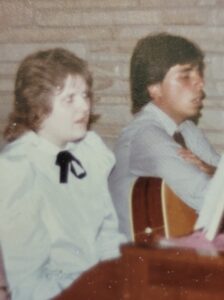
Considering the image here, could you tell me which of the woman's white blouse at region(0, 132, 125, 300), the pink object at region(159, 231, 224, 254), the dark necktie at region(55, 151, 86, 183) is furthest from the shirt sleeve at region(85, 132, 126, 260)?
the pink object at region(159, 231, 224, 254)

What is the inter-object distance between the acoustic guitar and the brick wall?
45 centimetres

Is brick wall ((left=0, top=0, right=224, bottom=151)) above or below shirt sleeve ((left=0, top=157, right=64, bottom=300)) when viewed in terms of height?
above

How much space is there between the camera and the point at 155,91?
184 centimetres

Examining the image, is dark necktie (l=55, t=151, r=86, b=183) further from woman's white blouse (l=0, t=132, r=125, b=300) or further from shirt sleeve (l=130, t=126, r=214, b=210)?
shirt sleeve (l=130, t=126, r=214, b=210)

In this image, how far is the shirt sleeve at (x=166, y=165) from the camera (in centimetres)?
164

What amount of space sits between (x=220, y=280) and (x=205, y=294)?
0.04 m

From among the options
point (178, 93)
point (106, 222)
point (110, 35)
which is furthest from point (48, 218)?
point (110, 35)

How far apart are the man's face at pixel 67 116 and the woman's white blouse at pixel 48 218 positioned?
33 millimetres

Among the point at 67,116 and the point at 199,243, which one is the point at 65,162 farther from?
A: the point at 199,243

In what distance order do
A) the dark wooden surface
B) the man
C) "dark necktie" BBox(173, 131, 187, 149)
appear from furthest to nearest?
1. "dark necktie" BBox(173, 131, 187, 149)
2. the man
3. the dark wooden surface

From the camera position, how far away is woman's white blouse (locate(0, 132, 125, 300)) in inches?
57.4

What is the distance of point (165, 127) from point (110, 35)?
14.9 inches

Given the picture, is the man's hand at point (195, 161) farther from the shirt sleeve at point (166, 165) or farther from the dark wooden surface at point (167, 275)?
the dark wooden surface at point (167, 275)

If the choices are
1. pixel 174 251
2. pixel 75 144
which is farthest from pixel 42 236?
pixel 174 251
